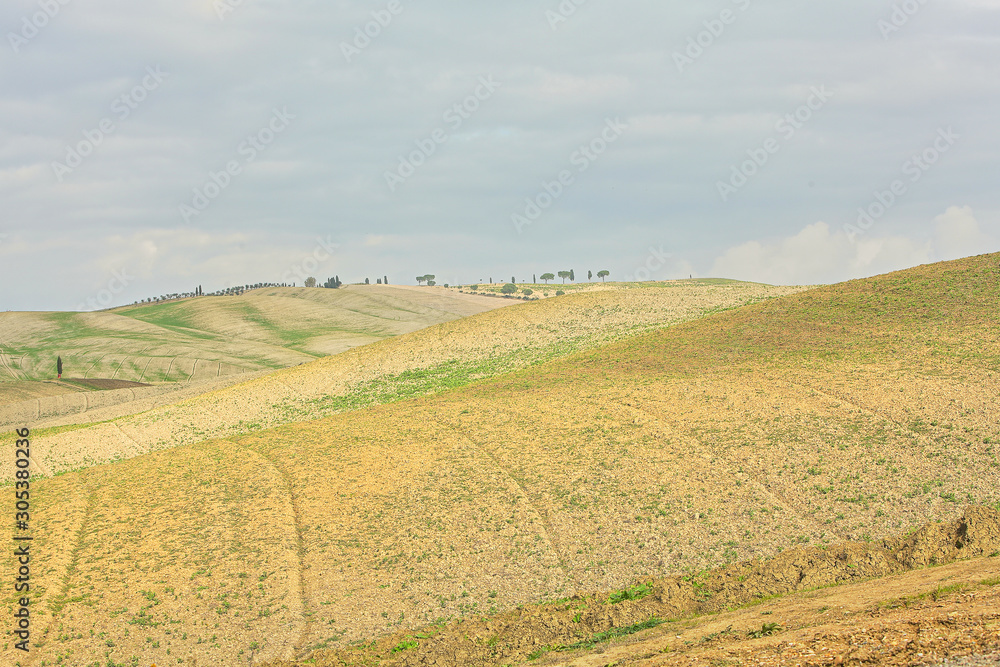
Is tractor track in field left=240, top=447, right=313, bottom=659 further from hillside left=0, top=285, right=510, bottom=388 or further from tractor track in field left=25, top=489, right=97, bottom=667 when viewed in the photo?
hillside left=0, top=285, right=510, bottom=388

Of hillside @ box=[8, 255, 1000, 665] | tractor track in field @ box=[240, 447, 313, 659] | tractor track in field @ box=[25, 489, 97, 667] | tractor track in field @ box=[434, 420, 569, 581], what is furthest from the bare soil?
tractor track in field @ box=[25, 489, 97, 667]

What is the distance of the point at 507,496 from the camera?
116 ft

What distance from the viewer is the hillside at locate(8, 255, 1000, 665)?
90.6 ft

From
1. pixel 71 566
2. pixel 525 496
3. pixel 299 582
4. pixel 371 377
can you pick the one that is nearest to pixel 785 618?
pixel 525 496

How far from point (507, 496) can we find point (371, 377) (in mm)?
34854

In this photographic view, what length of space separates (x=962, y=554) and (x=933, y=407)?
1521 cm

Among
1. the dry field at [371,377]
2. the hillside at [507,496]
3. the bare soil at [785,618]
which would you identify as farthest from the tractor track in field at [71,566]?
the dry field at [371,377]

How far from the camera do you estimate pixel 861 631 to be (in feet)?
55.2

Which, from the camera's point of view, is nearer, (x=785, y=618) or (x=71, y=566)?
(x=785, y=618)

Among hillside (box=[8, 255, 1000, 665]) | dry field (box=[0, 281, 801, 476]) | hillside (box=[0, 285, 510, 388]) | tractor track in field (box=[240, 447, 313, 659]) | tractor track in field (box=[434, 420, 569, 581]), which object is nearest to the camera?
tractor track in field (box=[240, 447, 313, 659])

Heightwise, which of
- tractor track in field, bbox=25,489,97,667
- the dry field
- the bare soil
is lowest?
the bare soil

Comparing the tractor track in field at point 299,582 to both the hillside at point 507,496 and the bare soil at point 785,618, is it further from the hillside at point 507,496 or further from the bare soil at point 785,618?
→ the bare soil at point 785,618

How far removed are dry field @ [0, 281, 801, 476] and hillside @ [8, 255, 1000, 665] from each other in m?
7.85

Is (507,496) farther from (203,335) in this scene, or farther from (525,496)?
(203,335)
